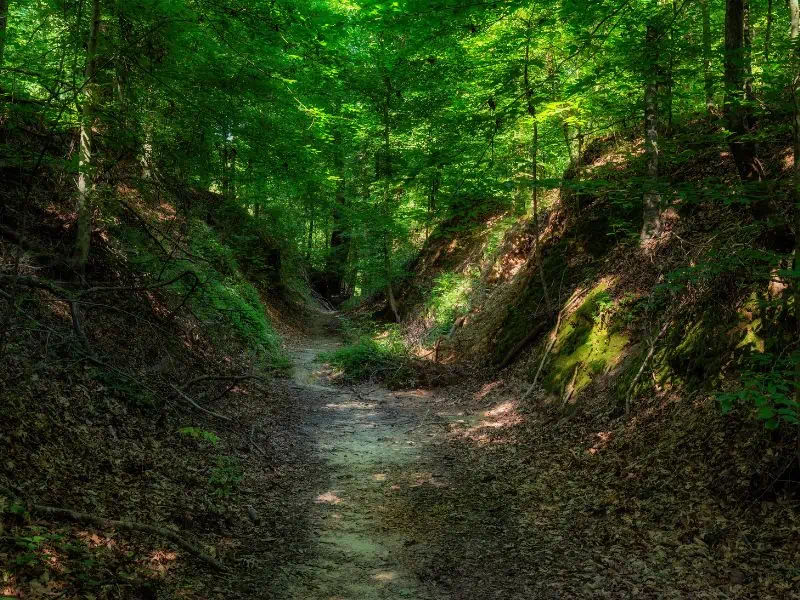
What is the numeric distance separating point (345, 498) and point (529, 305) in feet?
27.2

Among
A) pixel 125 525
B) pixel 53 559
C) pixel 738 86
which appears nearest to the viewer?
pixel 53 559

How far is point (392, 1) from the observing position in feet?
18.6

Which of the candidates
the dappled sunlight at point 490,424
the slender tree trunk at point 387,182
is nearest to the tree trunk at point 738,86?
the dappled sunlight at point 490,424

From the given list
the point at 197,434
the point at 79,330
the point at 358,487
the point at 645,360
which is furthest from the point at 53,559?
the point at 645,360

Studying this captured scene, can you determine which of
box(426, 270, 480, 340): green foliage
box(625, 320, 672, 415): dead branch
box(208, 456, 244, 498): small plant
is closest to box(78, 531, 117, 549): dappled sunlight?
box(208, 456, 244, 498): small plant

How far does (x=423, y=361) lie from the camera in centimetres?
1522

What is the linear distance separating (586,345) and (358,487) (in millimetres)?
5274

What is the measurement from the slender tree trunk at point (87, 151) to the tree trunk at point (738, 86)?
7.23m

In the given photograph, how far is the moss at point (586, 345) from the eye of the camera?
9.69 meters

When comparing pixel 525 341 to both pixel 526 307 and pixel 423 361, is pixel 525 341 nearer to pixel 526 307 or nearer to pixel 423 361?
pixel 526 307

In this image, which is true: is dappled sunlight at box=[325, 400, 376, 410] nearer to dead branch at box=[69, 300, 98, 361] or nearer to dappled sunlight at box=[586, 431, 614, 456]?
dappled sunlight at box=[586, 431, 614, 456]

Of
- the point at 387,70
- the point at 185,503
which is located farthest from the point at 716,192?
→ the point at 387,70

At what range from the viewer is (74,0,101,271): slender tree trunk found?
23.4ft

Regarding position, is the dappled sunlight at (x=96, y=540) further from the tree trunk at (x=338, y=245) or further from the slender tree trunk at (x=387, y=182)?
the tree trunk at (x=338, y=245)
